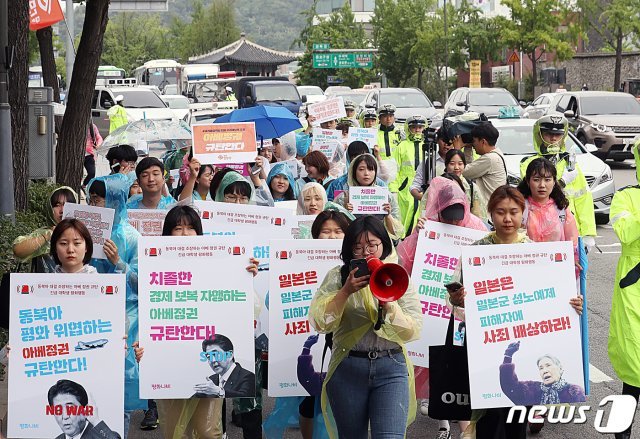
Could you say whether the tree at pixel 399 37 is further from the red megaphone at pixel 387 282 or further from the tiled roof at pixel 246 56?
the red megaphone at pixel 387 282

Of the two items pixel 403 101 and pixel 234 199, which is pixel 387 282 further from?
pixel 403 101

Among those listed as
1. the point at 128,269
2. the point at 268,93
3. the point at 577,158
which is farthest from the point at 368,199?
the point at 268,93

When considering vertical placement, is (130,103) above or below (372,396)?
above

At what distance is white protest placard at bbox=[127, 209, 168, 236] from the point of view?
783 centimetres

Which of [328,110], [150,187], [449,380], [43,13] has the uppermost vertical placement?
[43,13]

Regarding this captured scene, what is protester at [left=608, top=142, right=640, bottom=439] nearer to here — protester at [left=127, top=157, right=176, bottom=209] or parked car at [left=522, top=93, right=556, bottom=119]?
protester at [left=127, top=157, right=176, bottom=209]

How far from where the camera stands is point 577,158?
58.9ft

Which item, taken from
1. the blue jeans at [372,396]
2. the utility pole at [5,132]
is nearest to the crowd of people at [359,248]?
the blue jeans at [372,396]

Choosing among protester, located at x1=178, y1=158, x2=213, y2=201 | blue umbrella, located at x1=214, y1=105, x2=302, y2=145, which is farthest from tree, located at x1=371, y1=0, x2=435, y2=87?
protester, located at x1=178, y1=158, x2=213, y2=201

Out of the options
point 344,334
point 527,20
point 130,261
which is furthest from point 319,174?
point 527,20

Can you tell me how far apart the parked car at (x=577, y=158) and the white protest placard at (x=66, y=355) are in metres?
11.8

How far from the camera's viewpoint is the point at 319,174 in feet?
34.2

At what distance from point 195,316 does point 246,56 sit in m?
83.8
